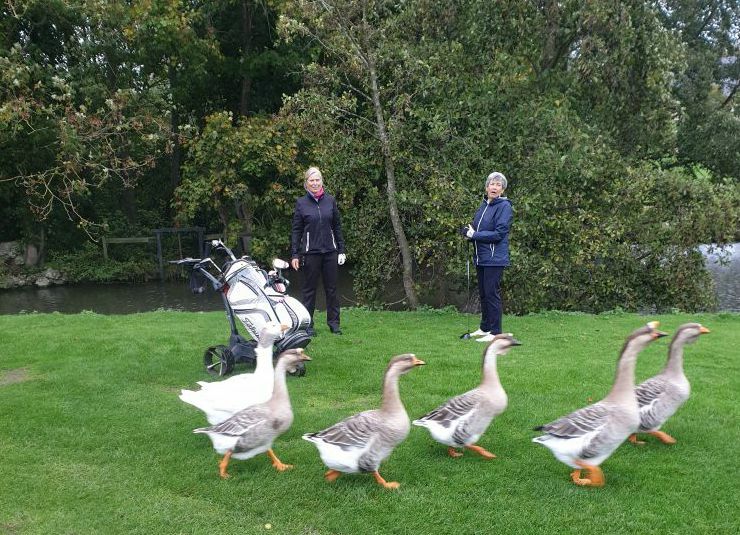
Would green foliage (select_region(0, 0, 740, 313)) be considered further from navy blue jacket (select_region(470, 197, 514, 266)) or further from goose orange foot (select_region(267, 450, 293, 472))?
goose orange foot (select_region(267, 450, 293, 472))

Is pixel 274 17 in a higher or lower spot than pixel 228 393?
higher

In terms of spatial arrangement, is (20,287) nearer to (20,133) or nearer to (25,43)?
(20,133)

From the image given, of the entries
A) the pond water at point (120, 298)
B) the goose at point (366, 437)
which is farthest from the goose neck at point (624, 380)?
the pond water at point (120, 298)

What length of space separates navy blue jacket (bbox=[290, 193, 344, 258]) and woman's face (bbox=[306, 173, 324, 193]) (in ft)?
0.50

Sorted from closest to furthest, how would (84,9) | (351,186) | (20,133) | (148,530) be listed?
(148,530)
(351,186)
(84,9)
(20,133)

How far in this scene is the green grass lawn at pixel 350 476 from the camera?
4395 mm

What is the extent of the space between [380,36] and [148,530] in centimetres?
1095

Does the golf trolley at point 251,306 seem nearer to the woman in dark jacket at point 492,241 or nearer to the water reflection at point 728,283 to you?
the woman in dark jacket at point 492,241

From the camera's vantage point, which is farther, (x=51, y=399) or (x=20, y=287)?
(x=20, y=287)

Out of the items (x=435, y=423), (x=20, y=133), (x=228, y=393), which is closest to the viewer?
(x=435, y=423)

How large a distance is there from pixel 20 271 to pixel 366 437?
1020 inches

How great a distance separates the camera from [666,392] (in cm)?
514

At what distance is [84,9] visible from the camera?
19.6m

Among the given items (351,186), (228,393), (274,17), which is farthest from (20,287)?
(228,393)
